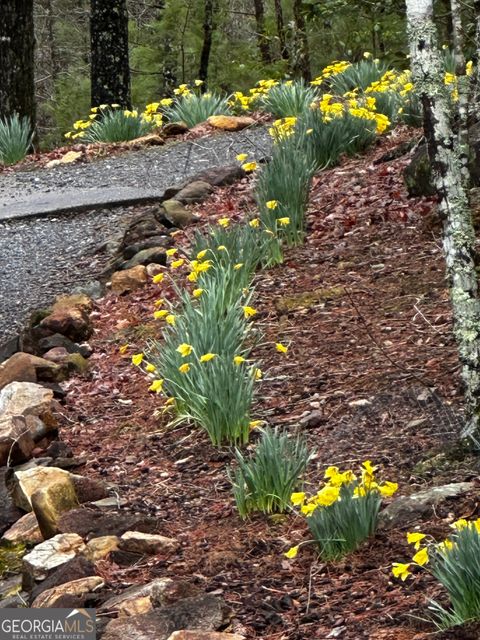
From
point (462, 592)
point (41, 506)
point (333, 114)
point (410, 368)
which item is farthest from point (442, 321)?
point (333, 114)

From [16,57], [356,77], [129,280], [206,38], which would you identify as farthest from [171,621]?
[206,38]

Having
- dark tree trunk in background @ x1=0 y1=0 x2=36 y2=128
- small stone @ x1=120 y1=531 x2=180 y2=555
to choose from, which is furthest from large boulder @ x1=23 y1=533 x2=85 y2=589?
dark tree trunk in background @ x1=0 y1=0 x2=36 y2=128

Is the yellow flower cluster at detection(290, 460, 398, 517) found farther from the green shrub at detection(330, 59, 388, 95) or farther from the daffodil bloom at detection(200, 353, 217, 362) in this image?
the green shrub at detection(330, 59, 388, 95)

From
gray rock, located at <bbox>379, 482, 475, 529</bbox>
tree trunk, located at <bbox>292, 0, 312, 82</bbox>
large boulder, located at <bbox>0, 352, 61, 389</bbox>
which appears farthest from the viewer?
tree trunk, located at <bbox>292, 0, 312, 82</bbox>

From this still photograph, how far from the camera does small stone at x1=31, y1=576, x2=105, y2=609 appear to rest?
341 cm

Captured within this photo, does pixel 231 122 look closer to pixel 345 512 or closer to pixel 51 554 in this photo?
pixel 51 554

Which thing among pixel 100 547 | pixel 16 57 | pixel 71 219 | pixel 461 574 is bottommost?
pixel 100 547

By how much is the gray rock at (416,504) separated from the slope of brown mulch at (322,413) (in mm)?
51

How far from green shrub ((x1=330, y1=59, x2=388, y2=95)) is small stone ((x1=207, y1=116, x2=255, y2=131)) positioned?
904 mm

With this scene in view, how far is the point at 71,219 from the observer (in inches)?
345

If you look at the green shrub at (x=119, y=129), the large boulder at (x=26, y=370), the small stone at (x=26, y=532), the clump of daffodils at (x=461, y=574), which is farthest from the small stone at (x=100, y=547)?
the green shrub at (x=119, y=129)

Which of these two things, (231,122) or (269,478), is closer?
(269,478)

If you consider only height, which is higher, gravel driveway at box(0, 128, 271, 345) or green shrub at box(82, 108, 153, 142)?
green shrub at box(82, 108, 153, 142)

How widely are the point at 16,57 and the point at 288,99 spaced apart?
3280mm
